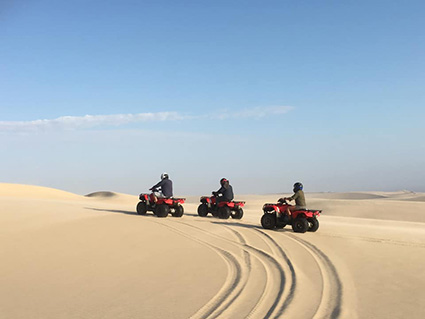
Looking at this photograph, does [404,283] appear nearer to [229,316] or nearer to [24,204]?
[229,316]

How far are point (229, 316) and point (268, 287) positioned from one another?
4.01 feet

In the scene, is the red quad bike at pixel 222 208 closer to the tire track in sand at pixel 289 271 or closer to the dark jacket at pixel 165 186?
the dark jacket at pixel 165 186

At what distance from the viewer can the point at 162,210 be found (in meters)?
13.7

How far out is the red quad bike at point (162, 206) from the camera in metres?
13.8

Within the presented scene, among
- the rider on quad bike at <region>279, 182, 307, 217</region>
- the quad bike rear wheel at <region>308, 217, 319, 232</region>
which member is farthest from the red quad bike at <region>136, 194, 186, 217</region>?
the quad bike rear wheel at <region>308, 217, 319, 232</region>

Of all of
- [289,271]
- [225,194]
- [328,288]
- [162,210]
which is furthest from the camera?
[225,194]

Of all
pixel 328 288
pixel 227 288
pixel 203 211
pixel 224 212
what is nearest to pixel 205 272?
pixel 227 288

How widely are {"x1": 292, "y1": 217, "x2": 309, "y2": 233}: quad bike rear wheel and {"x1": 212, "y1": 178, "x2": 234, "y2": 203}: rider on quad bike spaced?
13.3ft

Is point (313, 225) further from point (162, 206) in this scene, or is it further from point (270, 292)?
point (162, 206)

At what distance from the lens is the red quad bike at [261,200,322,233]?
1010 cm

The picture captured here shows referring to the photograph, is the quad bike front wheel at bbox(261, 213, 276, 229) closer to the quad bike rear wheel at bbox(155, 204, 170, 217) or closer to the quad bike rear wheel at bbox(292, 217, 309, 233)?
the quad bike rear wheel at bbox(292, 217, 309, 233)

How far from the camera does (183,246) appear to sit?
8336 mm

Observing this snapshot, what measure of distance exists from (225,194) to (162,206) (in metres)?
2.28

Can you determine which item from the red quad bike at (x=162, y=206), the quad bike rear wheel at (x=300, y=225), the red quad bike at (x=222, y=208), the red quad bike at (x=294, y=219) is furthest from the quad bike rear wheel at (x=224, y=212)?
the quad bike rear wheel at (x=300, y=225)
